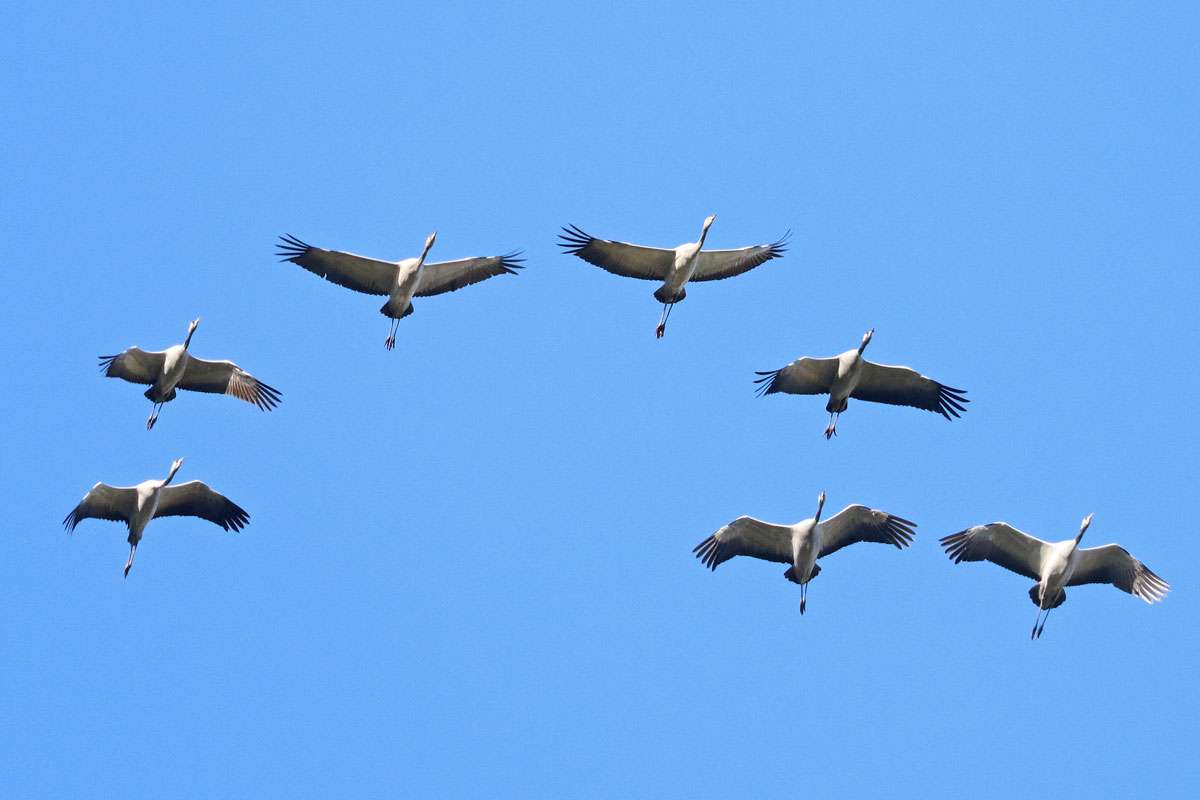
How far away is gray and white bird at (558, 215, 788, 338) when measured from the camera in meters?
28.1

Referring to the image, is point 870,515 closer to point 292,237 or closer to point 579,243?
point 579,243

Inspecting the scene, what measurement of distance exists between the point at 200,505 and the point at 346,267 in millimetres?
4695

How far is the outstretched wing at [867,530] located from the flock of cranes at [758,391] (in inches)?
0.6

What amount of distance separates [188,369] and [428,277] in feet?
14.0

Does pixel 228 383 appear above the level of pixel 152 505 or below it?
above

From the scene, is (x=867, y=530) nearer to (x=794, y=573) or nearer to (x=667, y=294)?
(x=794, y=573)

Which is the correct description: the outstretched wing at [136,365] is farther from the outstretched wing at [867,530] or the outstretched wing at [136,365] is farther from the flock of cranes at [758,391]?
the outstretched wing at [867,530]

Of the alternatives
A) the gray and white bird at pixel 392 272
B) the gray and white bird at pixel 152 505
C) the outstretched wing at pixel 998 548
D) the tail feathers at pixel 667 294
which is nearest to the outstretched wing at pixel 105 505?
the gray and white bird at pixel 152 505

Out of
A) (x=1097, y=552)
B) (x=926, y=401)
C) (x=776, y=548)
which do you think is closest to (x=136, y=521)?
(x=776, y=548)

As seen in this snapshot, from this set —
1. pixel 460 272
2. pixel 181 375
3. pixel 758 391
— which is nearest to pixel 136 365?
pixel 181 375

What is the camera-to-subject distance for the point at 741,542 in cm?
2702

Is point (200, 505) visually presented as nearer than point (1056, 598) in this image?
No

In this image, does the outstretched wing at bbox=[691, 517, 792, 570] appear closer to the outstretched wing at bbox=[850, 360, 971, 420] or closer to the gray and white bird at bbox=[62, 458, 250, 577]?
the outstretched wing at bbox=[850, 360, 971, 420]

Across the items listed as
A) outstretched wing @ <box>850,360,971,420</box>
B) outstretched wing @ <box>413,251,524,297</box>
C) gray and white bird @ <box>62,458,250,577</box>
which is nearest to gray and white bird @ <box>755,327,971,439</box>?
outstretched wing @ <box>850,360,971,420</box>
